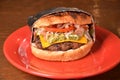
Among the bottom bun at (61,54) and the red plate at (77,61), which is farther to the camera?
the bottom bun at (61,54)

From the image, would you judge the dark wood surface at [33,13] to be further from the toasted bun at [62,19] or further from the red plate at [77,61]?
the toasted bun at [62,19]

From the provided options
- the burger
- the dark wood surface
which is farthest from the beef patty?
the dark wood surface

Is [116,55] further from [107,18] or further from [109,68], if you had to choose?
[107,18]

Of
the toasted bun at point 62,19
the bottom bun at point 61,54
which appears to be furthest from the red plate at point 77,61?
the toasted bun at point 62,19

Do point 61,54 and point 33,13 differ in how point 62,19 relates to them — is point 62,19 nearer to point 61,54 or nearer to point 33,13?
point 61,54

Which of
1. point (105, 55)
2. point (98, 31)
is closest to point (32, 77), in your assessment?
point (105, 55)

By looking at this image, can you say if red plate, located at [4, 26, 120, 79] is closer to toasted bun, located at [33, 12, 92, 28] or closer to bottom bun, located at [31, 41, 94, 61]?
bottom bun, located at [31, 41, 94, 61]

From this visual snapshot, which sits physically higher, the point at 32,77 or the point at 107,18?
the point at 107,18
